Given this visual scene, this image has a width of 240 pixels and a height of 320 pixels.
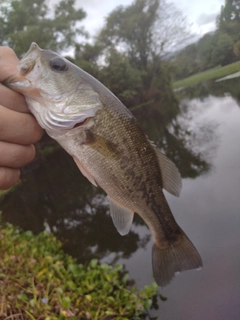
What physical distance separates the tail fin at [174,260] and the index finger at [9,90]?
62.3 inches

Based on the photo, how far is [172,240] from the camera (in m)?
2.43

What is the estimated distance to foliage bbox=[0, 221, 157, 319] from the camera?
11.7 ft

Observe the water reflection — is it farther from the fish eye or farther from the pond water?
the fish eye

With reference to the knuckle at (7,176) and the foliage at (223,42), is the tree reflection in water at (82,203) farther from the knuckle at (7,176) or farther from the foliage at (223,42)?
the foliage at (223,42)

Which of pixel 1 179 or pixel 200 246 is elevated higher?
pixel 1 179

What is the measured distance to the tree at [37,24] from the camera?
22531 millimetres

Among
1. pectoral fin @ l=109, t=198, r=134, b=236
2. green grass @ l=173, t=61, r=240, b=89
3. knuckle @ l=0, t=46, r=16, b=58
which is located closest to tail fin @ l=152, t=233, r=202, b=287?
pectoral fin @ l=109, t=198, r=134, b=236

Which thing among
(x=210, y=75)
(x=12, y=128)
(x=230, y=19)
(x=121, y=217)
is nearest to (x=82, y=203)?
(x=121, y=217)

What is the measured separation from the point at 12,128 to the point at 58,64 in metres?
0.57

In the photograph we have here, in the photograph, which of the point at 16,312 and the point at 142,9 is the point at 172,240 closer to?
the point at 16,312

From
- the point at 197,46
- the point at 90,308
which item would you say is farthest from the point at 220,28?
the point at 90,308

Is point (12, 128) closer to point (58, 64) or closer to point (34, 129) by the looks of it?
point (34, 129)

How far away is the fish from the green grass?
34186 mm

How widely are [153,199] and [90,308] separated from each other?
2215 mm
